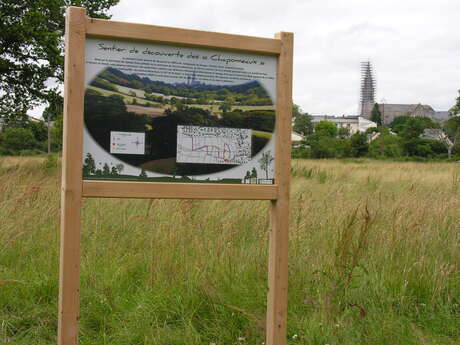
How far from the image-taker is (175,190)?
9.66 feet

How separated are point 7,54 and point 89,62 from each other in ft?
46.1

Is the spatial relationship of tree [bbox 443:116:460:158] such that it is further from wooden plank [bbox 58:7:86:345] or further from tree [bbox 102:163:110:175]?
wooden plank [bbox 58:7:86:345]

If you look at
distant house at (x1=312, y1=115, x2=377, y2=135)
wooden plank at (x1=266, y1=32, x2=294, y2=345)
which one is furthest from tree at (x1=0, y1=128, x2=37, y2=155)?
distant house at (x1=312, y1=115, x2=377, y2=135)

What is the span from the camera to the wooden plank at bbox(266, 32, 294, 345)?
3178 millimetres

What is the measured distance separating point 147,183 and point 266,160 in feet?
2.52

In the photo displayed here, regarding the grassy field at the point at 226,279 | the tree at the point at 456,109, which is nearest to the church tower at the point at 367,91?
the tree at the point at 456,109

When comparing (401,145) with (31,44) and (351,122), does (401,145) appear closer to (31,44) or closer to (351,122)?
(31,44)

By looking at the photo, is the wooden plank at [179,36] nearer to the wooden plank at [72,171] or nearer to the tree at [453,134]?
the wooden plank at [72,171]

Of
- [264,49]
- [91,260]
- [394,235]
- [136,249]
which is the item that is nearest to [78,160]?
[264,49]

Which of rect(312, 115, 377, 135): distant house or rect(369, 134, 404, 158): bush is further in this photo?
rect(312, 115, 377, 135): distant house

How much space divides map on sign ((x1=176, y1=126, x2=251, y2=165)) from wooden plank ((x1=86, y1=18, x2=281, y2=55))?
1.61ft

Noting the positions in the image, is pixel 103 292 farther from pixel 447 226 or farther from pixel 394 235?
pixel 447 226

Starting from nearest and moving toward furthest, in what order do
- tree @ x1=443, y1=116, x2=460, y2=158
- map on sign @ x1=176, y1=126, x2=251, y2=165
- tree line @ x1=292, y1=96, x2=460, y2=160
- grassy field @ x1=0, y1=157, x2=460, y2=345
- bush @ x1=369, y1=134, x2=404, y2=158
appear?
map on sign @ x1=176, y1=126, x2=251, y2=165, grassy field @ x1=0, y1=157, x2=460, y2=345, tree line @ x1=292, y1=96, x2=460, y2=160, bush @ x1=369, y1=134, x2=404, y2=158, tree @ x1=443, y1=116, x2=460, y2=158

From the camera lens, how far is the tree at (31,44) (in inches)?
550
